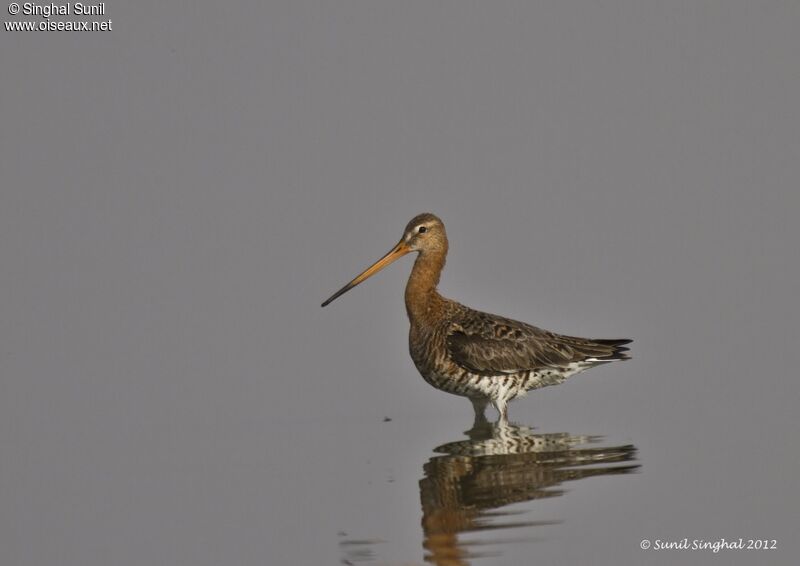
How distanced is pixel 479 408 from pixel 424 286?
5.35ft

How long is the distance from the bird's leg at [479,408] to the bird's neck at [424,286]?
1170 millimetres

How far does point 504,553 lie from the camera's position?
930 centimetres

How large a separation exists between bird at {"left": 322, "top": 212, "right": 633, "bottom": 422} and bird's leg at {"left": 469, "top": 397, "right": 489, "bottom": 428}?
12mm

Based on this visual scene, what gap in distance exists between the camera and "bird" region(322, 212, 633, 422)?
1429 cm

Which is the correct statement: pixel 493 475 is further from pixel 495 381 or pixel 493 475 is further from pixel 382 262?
pixel 382 262

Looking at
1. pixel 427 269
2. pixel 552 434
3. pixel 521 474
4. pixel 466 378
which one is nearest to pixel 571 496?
pixel 521 474

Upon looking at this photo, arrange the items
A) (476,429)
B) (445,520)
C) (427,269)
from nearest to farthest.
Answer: (445,520)
(476,429)
(427,269)

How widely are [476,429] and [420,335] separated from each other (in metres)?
1.39

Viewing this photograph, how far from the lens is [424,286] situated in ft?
49.9

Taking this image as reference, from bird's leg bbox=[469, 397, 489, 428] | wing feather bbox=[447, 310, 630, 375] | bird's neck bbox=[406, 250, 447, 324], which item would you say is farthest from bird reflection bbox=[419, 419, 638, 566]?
bird's neck bbox=[406, 250, 447, 324]

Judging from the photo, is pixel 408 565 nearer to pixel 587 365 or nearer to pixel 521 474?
pixel 521 474

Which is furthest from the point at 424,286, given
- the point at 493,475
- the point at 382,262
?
the point at 493,475

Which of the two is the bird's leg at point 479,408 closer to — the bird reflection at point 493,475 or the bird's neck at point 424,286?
the bird reflection at point 493,475

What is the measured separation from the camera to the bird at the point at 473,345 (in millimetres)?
14289
